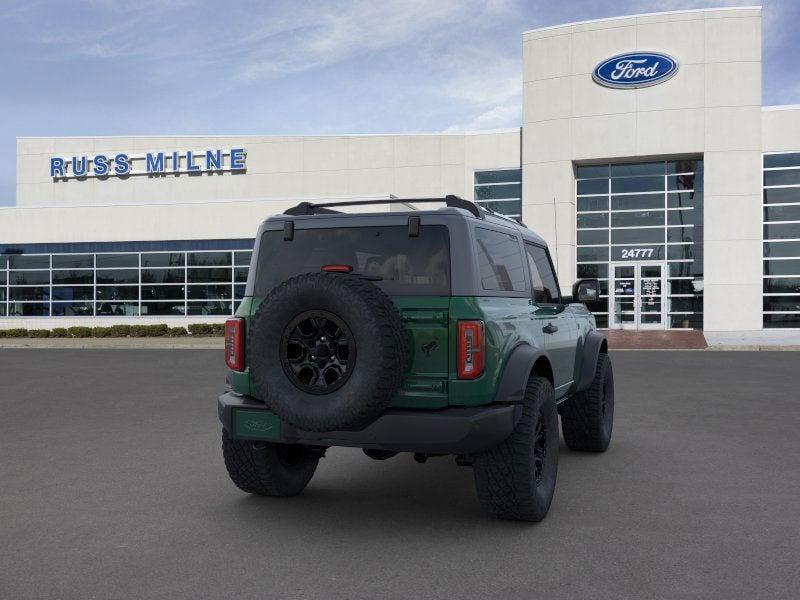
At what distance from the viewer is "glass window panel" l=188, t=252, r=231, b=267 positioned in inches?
1318

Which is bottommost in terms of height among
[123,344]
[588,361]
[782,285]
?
[123,344]

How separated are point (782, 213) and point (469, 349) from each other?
28.4 metres

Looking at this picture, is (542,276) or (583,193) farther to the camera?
(583,193)

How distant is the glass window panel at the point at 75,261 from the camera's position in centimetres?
3488

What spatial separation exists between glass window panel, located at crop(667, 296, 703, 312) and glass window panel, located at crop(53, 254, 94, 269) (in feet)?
80.8

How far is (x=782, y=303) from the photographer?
28797 millimetres

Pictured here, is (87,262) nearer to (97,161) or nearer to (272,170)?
(97,161)

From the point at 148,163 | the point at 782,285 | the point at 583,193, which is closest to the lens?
the point at 782,285

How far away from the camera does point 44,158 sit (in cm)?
3969

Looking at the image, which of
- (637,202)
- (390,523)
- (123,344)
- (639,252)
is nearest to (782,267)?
(639,252)

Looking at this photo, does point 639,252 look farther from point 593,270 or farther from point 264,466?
point 264,466

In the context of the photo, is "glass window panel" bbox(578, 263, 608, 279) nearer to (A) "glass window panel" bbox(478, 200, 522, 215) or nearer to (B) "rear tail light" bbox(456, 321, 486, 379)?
(A) "glass window panel" bbox(478, 200, 522, 215)

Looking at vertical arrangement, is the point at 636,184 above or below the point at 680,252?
above

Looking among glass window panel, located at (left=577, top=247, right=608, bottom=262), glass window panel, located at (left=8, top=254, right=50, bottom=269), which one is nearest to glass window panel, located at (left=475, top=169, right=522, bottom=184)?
glass window panel, located at (left=577, top=247, right=608, bottom=262)
